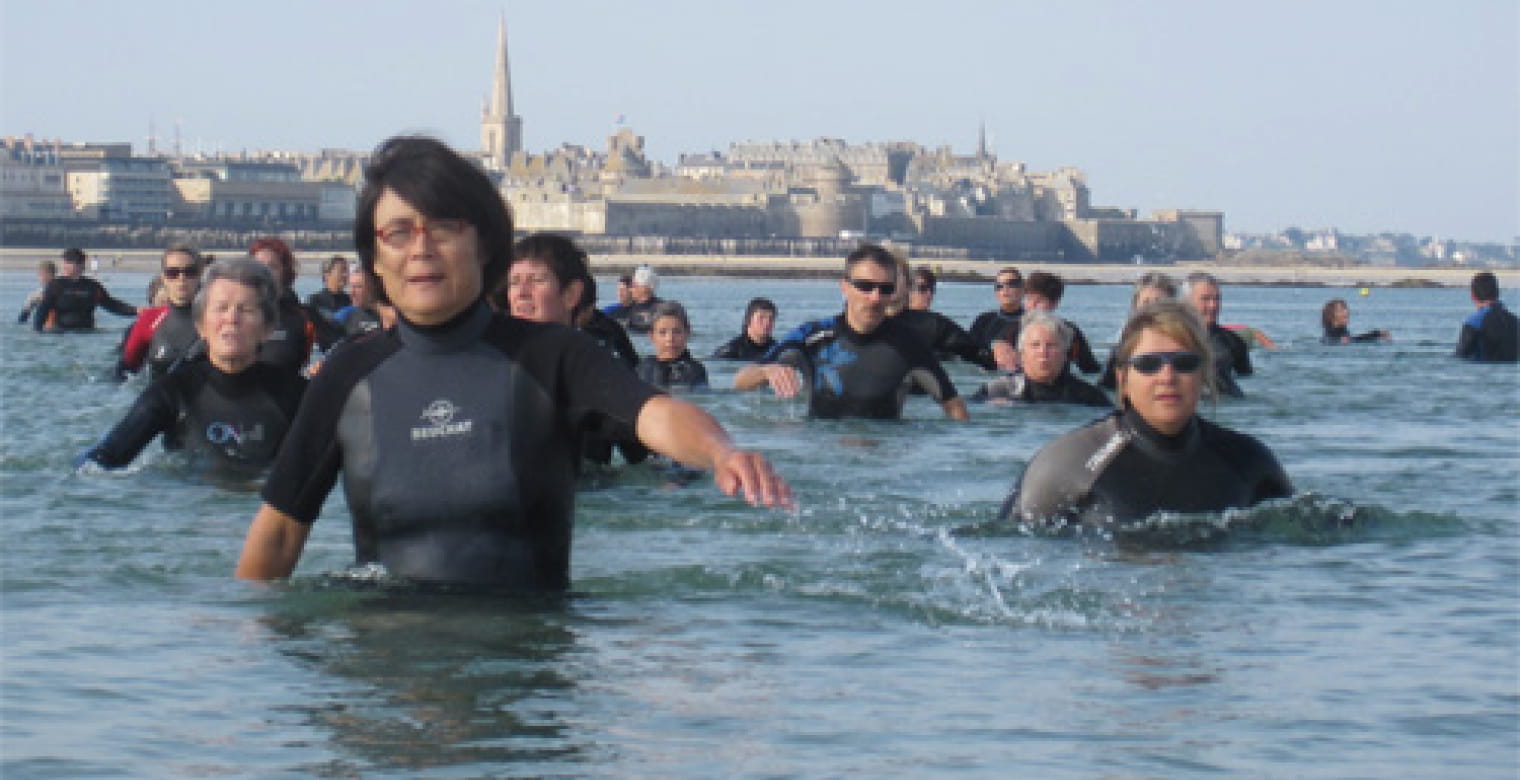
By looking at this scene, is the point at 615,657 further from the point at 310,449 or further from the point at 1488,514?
the point at 1488,514

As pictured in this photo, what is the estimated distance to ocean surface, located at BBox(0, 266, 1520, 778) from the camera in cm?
623

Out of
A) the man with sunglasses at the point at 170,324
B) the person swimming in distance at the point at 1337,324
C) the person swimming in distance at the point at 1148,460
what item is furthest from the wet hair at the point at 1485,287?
the person swimming in distance at the point at 1148,460

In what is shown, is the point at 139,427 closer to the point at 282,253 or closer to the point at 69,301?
the point at 282,253

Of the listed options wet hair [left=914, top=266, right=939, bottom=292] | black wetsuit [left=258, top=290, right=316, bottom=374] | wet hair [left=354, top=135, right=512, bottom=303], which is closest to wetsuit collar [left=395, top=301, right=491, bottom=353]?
wet hair [left=354, top=135, right=512, bottom=303]

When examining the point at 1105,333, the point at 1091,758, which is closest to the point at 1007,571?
the point at 1091,758

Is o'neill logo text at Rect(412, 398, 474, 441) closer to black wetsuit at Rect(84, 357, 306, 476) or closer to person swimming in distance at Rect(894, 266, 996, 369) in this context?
black wetsuit at Rect(84, 357, 306, 476)

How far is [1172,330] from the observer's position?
9.30m

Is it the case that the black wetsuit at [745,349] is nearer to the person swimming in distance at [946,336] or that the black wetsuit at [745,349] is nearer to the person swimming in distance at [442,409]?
the person swimming in distance at [946,336]

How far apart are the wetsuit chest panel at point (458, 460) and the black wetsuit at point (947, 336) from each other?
11.6 metres

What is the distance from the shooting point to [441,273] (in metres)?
6.41

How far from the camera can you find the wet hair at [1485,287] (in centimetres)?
2772

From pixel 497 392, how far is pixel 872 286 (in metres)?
8.80

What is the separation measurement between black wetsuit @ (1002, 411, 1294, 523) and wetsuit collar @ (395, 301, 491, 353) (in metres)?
3.61

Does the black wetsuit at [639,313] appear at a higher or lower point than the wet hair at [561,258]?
lower
